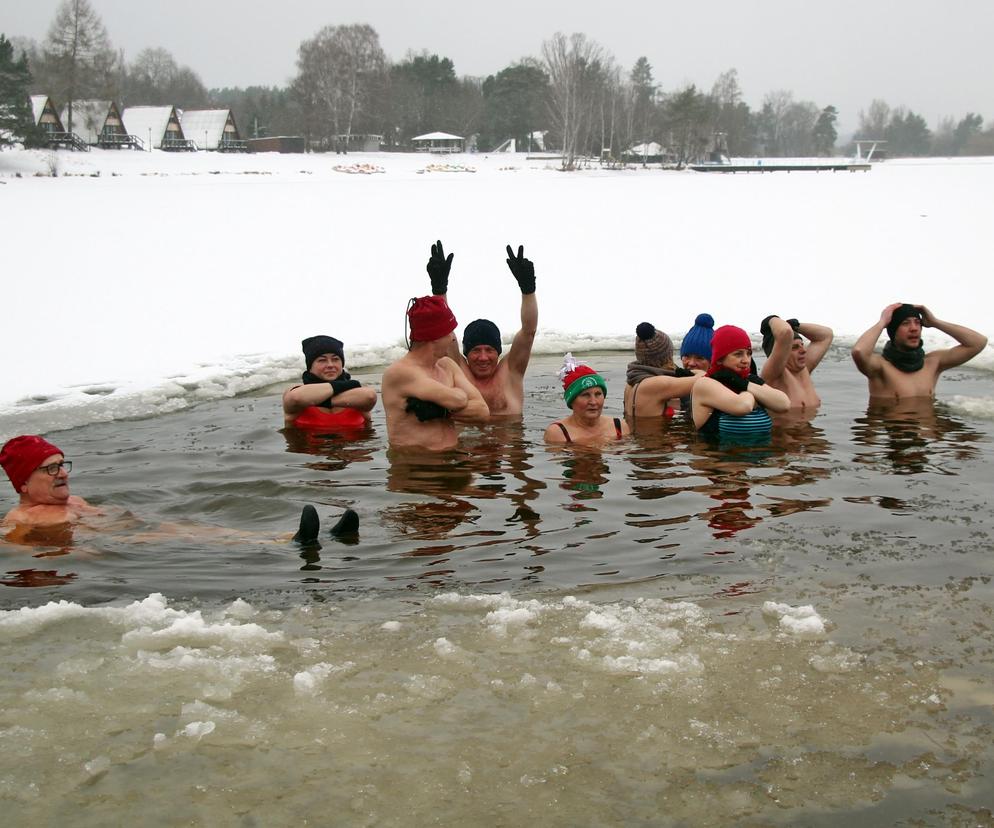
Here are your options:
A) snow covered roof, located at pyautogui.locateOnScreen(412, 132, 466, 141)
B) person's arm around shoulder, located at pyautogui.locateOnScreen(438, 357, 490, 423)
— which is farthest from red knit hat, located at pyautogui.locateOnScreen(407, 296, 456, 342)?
snow covered roof, located at pyautogui.locateOnScreen(412, 132, 466, 141)

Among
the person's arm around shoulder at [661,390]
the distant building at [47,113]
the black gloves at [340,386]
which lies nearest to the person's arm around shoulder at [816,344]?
the person's arm around shoulder at [661,390]

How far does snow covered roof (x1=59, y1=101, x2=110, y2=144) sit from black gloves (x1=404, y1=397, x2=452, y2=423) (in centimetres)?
7343

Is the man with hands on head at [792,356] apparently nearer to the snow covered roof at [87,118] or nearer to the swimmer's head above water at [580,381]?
the swimmer's head above water at [580,381]

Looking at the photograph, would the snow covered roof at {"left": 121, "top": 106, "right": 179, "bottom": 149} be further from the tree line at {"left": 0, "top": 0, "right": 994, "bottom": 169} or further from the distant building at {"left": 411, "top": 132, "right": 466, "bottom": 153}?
the distant building at {"left": 411, "top": 132, "right": 466, "bottom": 153}

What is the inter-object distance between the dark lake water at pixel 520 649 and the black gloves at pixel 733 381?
641mm

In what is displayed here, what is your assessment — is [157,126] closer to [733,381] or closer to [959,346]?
[959,346]

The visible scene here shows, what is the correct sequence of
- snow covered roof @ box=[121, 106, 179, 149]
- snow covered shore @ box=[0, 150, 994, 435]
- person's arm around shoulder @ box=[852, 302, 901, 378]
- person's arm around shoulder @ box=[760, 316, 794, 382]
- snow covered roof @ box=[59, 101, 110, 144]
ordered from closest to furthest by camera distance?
1. person's arm around shoulder @ box=[760, 316, 794, 382]
2. person's arm around shoulder @ box=[852, 302, 901, 378]
3. snow covered shore @ box=[0, 150, 994, 435]
4. snow covered roof @ box=[59, 101, 110, 144]
5. snow covered roof @ box=[121, 106, 179, 149]

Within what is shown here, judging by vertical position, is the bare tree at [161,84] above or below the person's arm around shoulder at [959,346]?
above

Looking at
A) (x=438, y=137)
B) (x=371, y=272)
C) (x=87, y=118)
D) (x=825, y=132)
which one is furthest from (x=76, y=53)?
(x=825, y=132)

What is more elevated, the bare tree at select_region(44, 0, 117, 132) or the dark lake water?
the bare tree at select_region(44, 0, 117, 132)

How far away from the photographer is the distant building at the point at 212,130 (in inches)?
3420

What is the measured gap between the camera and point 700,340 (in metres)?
8.24

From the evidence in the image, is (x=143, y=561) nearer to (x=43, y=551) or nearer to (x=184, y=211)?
(x=43, y=551)

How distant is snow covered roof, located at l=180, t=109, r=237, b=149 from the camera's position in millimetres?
86875
